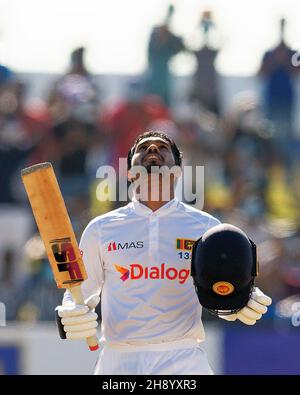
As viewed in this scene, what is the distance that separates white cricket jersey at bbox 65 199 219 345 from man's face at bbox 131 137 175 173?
0.25 m

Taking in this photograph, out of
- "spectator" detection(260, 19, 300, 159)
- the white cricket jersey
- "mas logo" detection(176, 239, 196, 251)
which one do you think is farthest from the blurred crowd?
"mas logo" detection(176, 239, 196, 251)

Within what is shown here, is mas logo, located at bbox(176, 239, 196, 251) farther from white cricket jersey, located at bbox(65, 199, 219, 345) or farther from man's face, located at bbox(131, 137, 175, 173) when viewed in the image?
man's face, located at bbox(131, 137, 175, 173)

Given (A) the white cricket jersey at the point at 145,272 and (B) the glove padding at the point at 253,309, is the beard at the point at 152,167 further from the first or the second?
(B) the glove padding at the point at 253,309

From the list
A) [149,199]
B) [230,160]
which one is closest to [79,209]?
[230,160]

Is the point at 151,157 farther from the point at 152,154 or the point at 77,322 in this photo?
the point at 77,322

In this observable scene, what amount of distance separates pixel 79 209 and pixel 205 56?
7.65 ft

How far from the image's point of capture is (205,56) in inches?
502

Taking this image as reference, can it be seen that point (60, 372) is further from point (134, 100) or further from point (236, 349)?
point (134, 100)

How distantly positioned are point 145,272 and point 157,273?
65mm

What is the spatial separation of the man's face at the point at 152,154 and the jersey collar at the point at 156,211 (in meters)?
0.22

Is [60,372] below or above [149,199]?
below

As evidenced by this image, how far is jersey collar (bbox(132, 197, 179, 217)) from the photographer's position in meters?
6.71

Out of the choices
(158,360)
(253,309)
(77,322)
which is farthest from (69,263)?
(253,309)

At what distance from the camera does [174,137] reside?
466 inches
